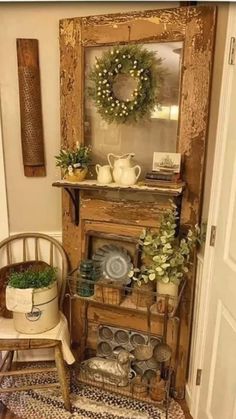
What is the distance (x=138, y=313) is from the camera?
6.44ft

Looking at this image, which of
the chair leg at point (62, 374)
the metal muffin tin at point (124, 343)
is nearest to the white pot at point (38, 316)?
the chair leg at point (62, 374)

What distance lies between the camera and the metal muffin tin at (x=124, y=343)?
198 cm

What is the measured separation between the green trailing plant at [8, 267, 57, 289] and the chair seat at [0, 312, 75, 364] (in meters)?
0.25

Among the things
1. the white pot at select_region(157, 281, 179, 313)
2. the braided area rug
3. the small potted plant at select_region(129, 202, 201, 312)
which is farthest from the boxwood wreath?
the braided area rug

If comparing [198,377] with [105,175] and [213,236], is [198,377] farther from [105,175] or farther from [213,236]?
[105,175]

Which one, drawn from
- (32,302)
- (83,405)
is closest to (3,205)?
(32,302)

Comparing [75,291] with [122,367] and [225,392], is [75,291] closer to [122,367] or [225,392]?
[122,367]

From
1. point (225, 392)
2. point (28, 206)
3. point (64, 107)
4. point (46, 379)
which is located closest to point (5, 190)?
point (28, 206)

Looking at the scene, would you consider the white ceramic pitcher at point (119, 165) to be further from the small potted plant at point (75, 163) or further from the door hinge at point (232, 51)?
the door hinge at point (232, 51)

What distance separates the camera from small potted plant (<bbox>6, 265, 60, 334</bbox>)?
5.91 ft

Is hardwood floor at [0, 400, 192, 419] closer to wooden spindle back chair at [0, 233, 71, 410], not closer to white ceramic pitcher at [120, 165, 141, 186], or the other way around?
wooden spindle back chair at [0, 233, 71, 410]

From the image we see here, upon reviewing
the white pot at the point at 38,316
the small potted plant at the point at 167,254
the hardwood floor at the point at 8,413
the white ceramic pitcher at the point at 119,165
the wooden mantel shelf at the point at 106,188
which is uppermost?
the white ceramic pitcher at the point at 119,165

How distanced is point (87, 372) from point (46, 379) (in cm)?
28

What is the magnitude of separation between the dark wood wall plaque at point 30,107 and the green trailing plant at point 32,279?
586mm
